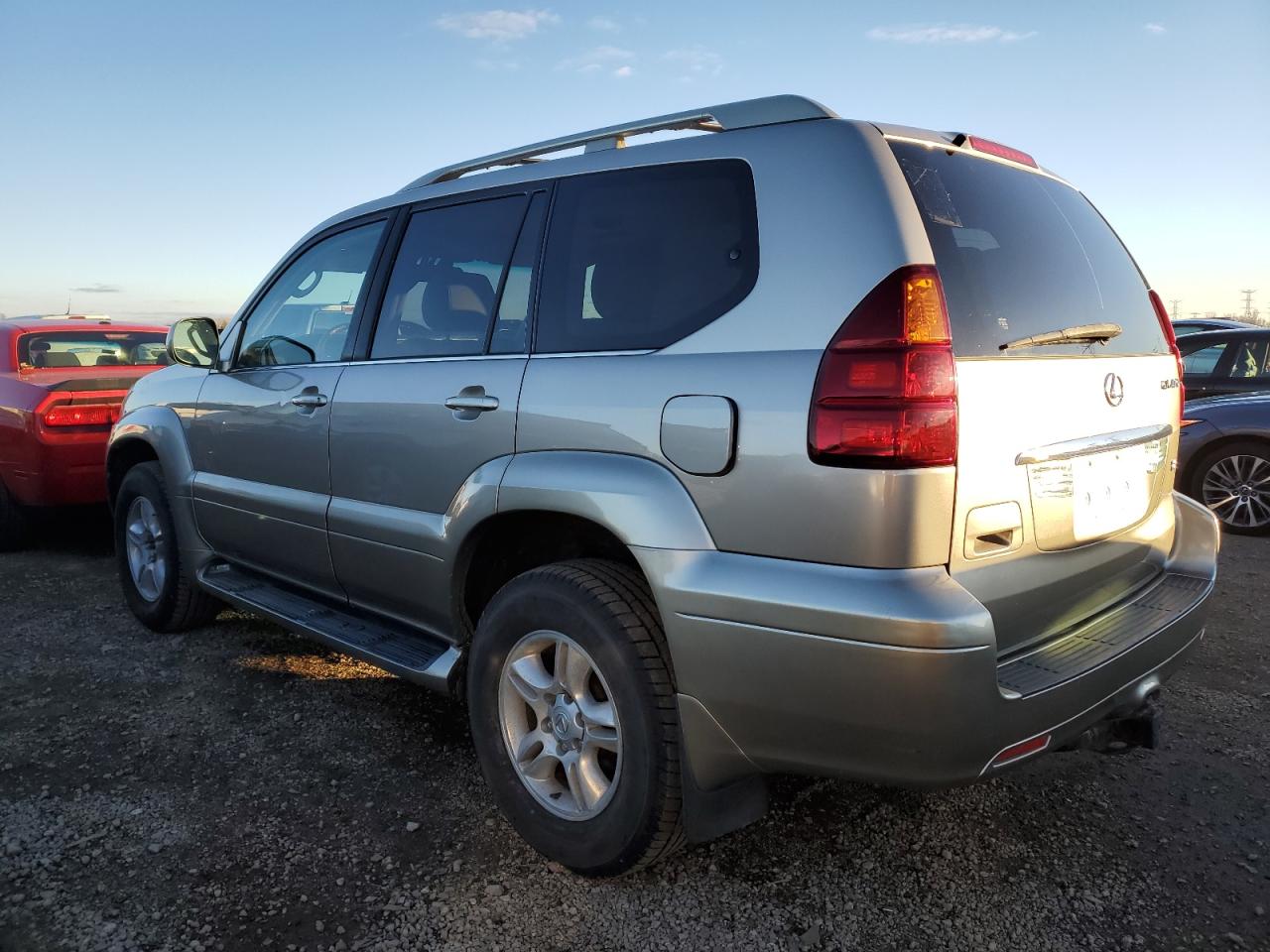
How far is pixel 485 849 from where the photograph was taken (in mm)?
2570

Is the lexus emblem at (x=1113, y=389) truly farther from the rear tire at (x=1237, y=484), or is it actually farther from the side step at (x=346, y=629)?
the rear tire at (x=1237, y=484)

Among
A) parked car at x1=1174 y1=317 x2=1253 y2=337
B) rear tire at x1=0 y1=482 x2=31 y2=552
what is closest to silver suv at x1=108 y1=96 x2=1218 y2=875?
Result: rear tire at x1=0 y1=482 x2=31 y2=552

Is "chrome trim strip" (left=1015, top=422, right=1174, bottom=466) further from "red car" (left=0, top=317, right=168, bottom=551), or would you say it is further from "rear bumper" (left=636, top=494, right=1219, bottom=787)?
"red car" (left=0, top=317, right=168, bottom=551)

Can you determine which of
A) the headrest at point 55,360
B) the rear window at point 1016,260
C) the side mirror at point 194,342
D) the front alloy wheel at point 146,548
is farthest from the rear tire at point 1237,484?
the headrest at point 55,360

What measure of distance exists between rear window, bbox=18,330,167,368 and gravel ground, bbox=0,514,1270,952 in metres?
3.53

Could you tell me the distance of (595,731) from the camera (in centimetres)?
234

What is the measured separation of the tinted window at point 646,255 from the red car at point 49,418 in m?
4.51

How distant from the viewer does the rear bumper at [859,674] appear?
181 centimetres

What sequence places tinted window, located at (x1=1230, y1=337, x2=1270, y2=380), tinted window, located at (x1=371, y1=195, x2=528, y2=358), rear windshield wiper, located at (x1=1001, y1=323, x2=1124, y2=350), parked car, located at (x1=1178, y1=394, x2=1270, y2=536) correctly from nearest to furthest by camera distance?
rear windshield wiper, located at (x1=1001, y1=323, x2=1124, y2=350) → tinted window, located at (x1=371, y1=195, x2=528, y2=358) → parked car, located at (x1=1178, y1=394, x2=1270, y2=536) → tinted window, located at (x1=1230, y1=337, x2=1270, y2=380)

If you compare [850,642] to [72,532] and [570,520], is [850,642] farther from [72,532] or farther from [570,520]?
[72,532]

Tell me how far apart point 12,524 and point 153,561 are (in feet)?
8.34

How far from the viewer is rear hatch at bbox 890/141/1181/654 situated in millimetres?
1930

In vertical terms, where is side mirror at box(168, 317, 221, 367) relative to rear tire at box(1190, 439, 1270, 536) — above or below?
above

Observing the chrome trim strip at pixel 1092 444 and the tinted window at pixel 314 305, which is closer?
the chrome trim strip at pixel 1092 444
